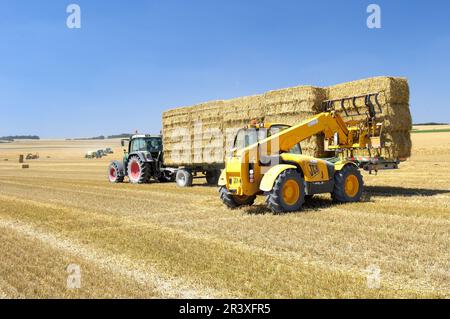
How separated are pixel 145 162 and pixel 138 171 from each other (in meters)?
0.67

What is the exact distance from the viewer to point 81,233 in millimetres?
8219

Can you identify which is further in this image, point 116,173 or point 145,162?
point 116,173

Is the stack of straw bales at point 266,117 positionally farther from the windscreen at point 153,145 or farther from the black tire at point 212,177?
the windscreen at point 153,145

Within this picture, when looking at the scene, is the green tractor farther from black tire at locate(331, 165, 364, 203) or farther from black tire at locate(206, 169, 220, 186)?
black tire at locate(331, 165, 364, 203)

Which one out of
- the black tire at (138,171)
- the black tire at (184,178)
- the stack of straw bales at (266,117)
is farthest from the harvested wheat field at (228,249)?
the black tire at (138,171)

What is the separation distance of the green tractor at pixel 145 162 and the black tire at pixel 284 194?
32.0ft

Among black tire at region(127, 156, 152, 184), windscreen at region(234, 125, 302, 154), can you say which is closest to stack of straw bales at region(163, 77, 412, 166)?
black tire at region(127, 156, 152, 184)

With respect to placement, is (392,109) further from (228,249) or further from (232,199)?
(228,249)

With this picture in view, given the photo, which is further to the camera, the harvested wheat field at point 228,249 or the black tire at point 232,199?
the black tire at point 232,199

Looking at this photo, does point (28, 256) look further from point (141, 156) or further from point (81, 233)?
point (141, 156)

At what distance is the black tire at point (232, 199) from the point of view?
10922 millimetres

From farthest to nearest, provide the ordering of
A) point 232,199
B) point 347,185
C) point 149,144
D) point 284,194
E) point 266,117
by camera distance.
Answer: point 149,144, point 266,117, point 347,185, point 232,199, point 284,194

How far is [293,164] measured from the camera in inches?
412

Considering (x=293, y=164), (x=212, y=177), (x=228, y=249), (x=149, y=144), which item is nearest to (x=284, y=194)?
(x=293, y=164)
